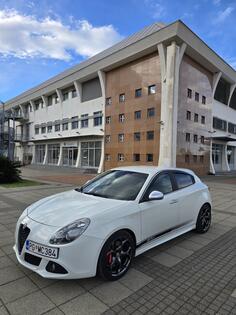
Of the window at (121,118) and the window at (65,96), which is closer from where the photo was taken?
the window at (121,118)

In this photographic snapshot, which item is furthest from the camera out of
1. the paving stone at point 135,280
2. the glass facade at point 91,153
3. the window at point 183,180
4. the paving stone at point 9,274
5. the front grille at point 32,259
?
the glass facade at point 91,153

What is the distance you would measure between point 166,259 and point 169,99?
62.6 ft

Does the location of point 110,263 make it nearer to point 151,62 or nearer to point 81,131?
point 151,62

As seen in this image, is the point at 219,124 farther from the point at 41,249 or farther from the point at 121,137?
the point at 41,249

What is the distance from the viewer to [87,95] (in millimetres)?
30672

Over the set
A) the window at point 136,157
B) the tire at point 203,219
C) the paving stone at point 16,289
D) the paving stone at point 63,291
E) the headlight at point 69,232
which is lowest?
the paving stone at point 16,289

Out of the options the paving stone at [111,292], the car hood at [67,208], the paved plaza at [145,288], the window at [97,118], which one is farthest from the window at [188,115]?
the paving stone at [111,292]

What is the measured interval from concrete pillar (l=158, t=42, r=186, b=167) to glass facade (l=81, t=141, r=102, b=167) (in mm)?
9287

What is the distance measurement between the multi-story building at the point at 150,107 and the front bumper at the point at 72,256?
19.0m

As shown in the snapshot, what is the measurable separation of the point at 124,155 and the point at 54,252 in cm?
2278

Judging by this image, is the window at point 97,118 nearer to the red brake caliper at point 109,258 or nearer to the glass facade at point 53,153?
the glass facade at point 53,153

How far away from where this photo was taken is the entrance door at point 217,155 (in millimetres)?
29781

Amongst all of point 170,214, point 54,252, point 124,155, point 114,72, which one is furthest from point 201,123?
point 54,252

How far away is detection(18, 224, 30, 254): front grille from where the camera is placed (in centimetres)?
308
